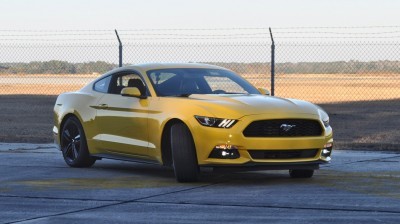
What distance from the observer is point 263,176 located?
12.3 m

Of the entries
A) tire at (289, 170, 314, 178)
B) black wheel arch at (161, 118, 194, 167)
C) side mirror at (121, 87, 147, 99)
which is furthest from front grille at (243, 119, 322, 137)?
side mirror at (121, 87, 147, 99)

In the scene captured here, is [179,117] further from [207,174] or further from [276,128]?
[207,174]

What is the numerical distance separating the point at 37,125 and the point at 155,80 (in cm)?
1174

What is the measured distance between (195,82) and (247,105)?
4.22 ft

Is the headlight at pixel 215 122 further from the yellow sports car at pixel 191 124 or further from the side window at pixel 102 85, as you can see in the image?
the side window at pixel 102 85

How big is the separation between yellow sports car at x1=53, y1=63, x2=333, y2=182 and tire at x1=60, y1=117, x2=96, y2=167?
0.04 feet

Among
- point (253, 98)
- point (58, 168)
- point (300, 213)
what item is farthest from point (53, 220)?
point (58, 168)

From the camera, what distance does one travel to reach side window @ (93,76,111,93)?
531 inches

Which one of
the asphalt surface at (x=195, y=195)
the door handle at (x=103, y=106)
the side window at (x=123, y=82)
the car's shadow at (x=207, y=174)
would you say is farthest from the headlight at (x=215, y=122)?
the door handle at (x=103, y=106)

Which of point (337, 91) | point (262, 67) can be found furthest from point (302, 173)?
point (262, 67)

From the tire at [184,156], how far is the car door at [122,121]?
790 millimetres

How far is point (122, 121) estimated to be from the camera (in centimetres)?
1270

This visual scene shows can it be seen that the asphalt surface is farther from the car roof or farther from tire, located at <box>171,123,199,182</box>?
the car roof

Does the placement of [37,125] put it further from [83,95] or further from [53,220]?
[53,220]
